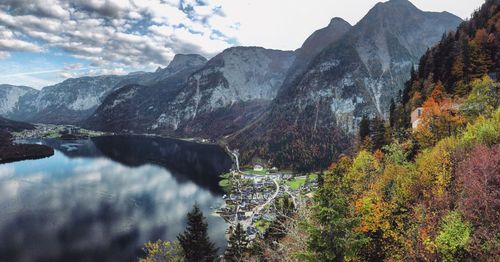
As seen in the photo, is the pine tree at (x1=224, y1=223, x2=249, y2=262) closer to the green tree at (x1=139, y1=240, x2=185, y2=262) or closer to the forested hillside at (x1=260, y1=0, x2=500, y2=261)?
the green tree at (x1=139, y1=240, x2=185, y2=262)

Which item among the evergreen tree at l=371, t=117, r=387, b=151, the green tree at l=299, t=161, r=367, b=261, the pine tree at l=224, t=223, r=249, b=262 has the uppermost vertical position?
the evergreen tree at l=371, t=117, r=387, b=151

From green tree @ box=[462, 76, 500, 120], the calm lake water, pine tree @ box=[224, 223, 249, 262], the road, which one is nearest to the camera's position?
green tree @ box=[462, 76, 500, 120]

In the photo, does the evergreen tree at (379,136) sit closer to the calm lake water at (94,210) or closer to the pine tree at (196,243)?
the pine tree at (196,243)

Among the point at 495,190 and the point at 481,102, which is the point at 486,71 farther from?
the point at 495,190

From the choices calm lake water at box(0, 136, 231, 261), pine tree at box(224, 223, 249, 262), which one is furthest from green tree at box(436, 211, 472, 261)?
calm lake water at box(0, 136, 231, 261)

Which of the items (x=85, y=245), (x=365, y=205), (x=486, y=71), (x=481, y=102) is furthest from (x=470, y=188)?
(x=85, y=245)
